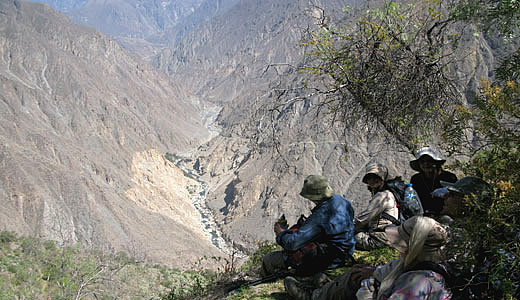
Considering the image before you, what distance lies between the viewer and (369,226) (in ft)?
13.4

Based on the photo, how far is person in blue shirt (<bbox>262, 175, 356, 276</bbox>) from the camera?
3.30m

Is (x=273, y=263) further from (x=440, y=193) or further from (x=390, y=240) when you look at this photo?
(x=390, y=240)

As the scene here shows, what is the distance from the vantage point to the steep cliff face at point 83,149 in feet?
92.5

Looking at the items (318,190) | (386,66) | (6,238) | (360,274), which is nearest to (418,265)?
(360,274)

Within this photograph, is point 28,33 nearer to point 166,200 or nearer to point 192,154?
point 192,154

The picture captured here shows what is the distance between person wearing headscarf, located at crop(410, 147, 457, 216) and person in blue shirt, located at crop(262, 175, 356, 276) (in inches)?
42.9

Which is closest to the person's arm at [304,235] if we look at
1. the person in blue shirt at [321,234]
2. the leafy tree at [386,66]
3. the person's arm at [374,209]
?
the person in blue shirt at [321,234]

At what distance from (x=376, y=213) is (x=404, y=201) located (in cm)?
30

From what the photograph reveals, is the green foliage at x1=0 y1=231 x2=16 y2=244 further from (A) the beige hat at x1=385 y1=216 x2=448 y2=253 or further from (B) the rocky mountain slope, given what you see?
(A) the beige hat at x1=385 y1=216 x2=448 y2=253

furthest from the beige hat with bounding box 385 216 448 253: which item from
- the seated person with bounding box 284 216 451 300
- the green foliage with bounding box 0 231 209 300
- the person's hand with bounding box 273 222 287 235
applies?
the green foliage with bounding box 0 231 209 300

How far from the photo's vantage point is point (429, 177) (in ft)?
13.4

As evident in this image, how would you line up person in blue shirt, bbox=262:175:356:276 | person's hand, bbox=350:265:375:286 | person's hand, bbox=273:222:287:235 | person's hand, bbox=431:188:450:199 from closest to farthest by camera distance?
person's hand, bbox=350:265:375:286 < person in blue shirt, bbox=262:175:356:276 < person's hand, bbox=431:188:450:199 < person's hand, bbox=273:222:287:235

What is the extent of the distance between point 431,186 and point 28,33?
219 ft

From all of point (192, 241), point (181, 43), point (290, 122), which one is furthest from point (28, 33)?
point (181, 43)
